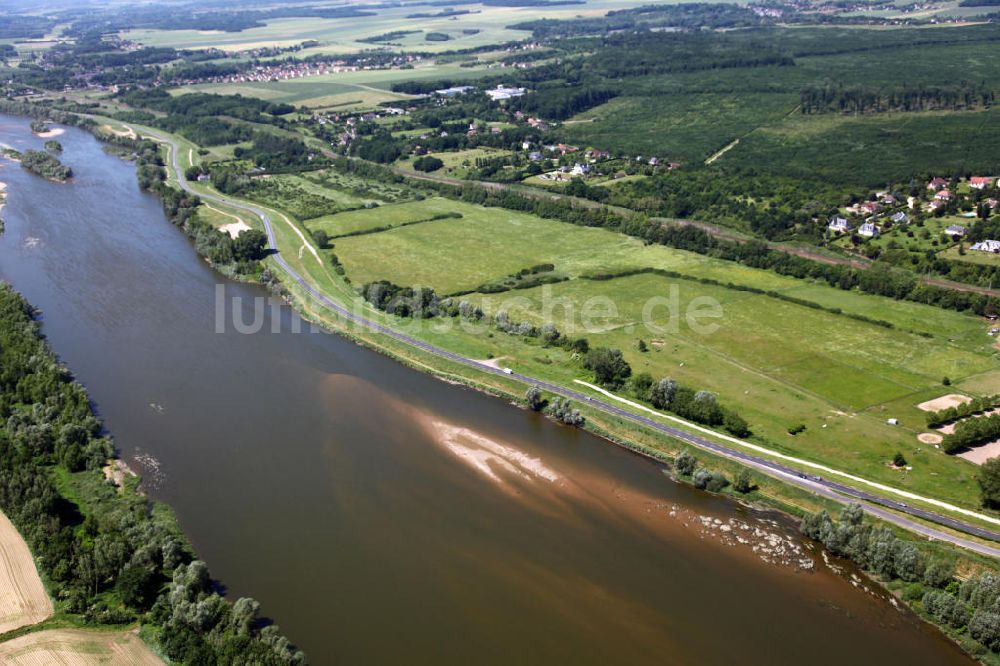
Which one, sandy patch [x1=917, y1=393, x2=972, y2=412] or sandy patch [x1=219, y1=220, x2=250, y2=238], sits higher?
sandy patch [x1=917, y1=393, x2=972, y2=412]

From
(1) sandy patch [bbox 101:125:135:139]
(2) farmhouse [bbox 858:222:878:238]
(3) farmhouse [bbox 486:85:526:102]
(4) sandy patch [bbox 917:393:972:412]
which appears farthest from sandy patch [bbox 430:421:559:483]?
(3) farmhouse [bbox 486:85:526:102]

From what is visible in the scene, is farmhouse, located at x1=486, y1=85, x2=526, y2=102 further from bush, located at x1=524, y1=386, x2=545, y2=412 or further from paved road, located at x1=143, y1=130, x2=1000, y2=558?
bush, located at x1=524, y1=386, x2=545, y2=412

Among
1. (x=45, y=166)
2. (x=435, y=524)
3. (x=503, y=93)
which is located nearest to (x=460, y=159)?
(x=503, y=93)

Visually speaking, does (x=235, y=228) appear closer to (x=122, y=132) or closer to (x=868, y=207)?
(x=122, y=132)

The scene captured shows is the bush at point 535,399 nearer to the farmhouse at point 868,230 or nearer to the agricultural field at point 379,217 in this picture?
the agricultural field at point 379,217

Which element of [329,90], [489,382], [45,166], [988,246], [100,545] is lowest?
[489,382]

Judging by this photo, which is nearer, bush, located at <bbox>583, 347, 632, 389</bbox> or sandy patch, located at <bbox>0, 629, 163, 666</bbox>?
sandy patch, located at <bbox>0, 629, 163, 666</bbox>

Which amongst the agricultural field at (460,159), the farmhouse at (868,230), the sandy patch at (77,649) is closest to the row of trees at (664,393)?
the sandy patch at (77,649)
